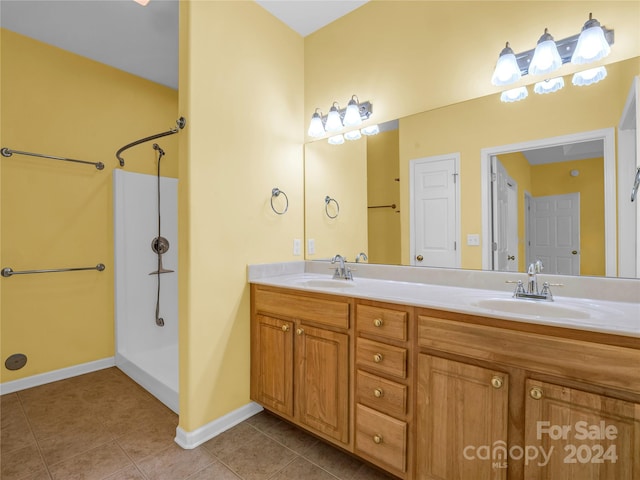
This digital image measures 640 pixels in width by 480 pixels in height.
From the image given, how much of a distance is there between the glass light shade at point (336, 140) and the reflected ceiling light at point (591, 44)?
133 centimetres

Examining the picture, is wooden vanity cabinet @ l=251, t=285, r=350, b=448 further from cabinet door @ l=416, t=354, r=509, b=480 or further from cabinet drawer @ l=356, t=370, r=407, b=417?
cabinet door @ l=416, t=354, r=509, b=480

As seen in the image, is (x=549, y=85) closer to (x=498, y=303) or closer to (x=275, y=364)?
(x=498, y=303)

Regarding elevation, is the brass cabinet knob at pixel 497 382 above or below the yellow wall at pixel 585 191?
below

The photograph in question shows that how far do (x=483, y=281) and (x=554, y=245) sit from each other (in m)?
0.36

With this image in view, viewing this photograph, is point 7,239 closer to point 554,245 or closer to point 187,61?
point 187,61

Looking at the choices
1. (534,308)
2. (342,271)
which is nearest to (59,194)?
(342,271)

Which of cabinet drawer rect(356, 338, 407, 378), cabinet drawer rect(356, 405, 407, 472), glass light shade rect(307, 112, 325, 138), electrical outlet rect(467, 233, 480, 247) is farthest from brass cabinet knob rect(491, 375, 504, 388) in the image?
glass light shade rect(307, 112, 325, 138)

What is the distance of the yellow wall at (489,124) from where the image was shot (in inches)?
53.0

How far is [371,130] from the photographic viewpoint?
2.10 meters

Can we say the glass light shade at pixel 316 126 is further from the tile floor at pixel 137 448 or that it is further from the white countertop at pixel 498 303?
the tile floor at pixel 137 448

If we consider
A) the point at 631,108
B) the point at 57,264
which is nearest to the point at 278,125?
the point at 631,108

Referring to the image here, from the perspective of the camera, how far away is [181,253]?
5.74ft

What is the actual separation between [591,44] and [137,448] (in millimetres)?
2954

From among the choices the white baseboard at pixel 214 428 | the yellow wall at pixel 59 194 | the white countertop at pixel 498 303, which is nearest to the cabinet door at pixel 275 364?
the white baseboard at pixel 214 428
